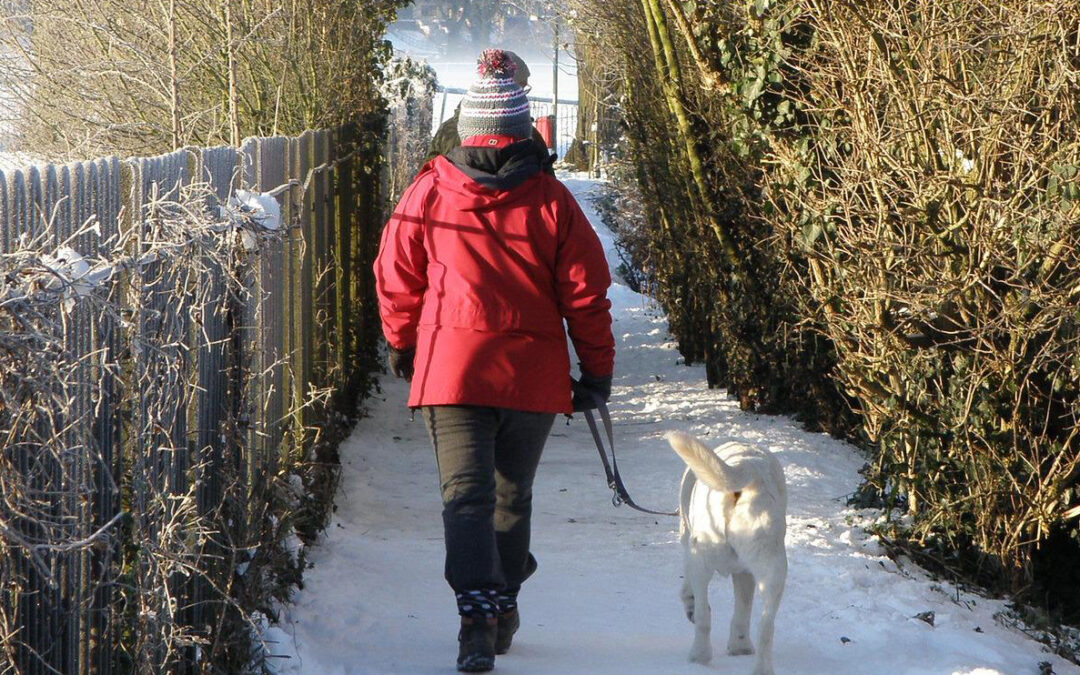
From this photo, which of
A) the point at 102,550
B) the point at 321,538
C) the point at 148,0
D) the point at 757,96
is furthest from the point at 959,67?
the point at 148,0

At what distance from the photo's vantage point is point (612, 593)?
5246mm

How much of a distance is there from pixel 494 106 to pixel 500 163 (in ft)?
0.66

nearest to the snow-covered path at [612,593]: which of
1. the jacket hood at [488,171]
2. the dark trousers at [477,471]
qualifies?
the dark trousers at [477,471]

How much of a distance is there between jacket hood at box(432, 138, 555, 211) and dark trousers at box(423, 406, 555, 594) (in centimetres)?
70

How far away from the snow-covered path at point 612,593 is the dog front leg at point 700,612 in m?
0.05

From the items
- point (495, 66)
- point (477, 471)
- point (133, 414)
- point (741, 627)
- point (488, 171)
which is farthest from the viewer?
point (741, 627)

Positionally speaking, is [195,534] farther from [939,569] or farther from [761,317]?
[761,317]

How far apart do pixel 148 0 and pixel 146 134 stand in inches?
43.1

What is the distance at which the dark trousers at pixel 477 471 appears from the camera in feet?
13.2

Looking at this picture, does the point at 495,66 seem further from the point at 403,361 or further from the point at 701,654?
the point at 701,654

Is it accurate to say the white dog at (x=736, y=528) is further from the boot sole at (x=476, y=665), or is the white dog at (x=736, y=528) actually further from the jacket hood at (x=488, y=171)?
the jacket hood at (x=488, y=171)

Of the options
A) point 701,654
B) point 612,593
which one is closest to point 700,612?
point 701,654

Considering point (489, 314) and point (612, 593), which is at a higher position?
point (489, 314)

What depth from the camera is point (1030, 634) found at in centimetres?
509
